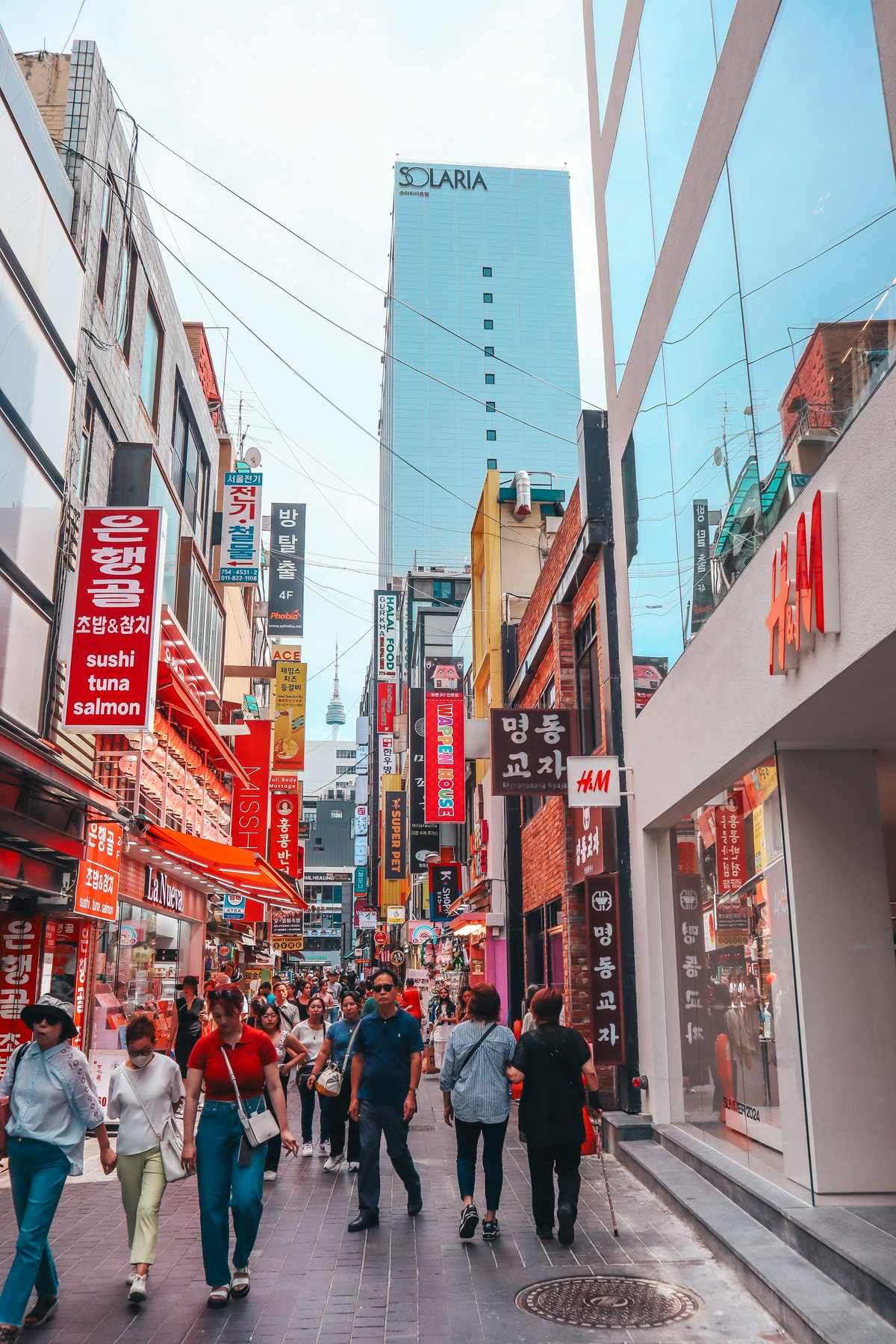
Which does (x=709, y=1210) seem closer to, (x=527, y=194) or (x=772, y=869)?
Answer: (x=772, y=869)

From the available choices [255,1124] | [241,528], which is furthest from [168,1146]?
[241,528]

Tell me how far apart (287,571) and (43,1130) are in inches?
1257

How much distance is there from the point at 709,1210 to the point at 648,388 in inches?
306

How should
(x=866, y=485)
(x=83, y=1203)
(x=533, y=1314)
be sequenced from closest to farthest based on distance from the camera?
(x=866, y=485)
(x=533, y=1314)
(x=83, y=1203)

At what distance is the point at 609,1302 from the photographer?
6.24 m

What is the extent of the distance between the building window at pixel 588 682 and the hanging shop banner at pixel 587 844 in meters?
1.04

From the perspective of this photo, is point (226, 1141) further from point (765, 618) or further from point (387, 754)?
point (387, 754)

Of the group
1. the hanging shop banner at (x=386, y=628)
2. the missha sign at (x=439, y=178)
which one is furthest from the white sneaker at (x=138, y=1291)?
the missha sign at (x=439, y=178)

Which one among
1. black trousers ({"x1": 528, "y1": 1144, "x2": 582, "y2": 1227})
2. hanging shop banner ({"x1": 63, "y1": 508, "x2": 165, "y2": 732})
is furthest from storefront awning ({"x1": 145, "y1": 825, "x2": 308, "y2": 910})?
black trousers ({"x1": 528, "y1": 1144, "x2": 582, "y2": 1227})

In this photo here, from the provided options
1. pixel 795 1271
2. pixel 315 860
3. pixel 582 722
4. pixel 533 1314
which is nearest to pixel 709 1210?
pixel 795 1271

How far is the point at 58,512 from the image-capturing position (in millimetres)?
14156

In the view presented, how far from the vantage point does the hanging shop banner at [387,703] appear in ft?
214

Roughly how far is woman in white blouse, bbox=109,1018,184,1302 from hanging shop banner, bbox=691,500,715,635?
18.0 feet

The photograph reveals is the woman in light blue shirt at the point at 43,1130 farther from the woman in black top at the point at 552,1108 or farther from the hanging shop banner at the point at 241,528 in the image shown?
the hanging shop banner at the point at 241,528
